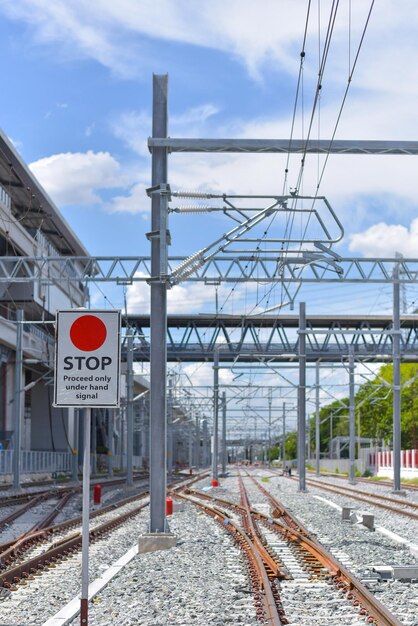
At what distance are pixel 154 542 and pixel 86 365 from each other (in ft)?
30.9

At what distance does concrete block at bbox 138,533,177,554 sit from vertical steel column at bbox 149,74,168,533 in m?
0.16

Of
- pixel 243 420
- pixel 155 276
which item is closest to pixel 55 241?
pixel 243 420

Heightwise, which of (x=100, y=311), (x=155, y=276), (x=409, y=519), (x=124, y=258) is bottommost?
(x=409, y=519)

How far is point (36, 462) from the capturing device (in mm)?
65188

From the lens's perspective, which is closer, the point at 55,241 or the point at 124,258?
the point at 124,258

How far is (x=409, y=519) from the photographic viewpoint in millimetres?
26859

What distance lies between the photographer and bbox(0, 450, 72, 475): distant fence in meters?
56.2

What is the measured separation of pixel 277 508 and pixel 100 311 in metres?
21.6

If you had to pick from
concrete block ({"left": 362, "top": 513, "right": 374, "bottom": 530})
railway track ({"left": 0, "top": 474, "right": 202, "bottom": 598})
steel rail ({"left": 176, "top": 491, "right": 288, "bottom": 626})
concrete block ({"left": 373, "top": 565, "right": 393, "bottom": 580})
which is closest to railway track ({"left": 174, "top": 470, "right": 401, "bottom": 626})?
steel rail ({"left": 176, "top": 491, "right": 288, "bottom": 626})

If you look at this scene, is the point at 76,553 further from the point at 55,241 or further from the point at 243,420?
the point at 243,420

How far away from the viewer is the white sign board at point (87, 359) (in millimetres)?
8133

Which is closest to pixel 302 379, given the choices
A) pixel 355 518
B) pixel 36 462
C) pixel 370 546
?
pixel 355 518

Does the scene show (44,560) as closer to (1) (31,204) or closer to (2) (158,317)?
(2) (158,317)

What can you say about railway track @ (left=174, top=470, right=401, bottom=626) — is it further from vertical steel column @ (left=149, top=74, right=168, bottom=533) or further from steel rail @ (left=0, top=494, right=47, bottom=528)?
steel rail @ (left=0, top=494, right=47, bottom=528)
